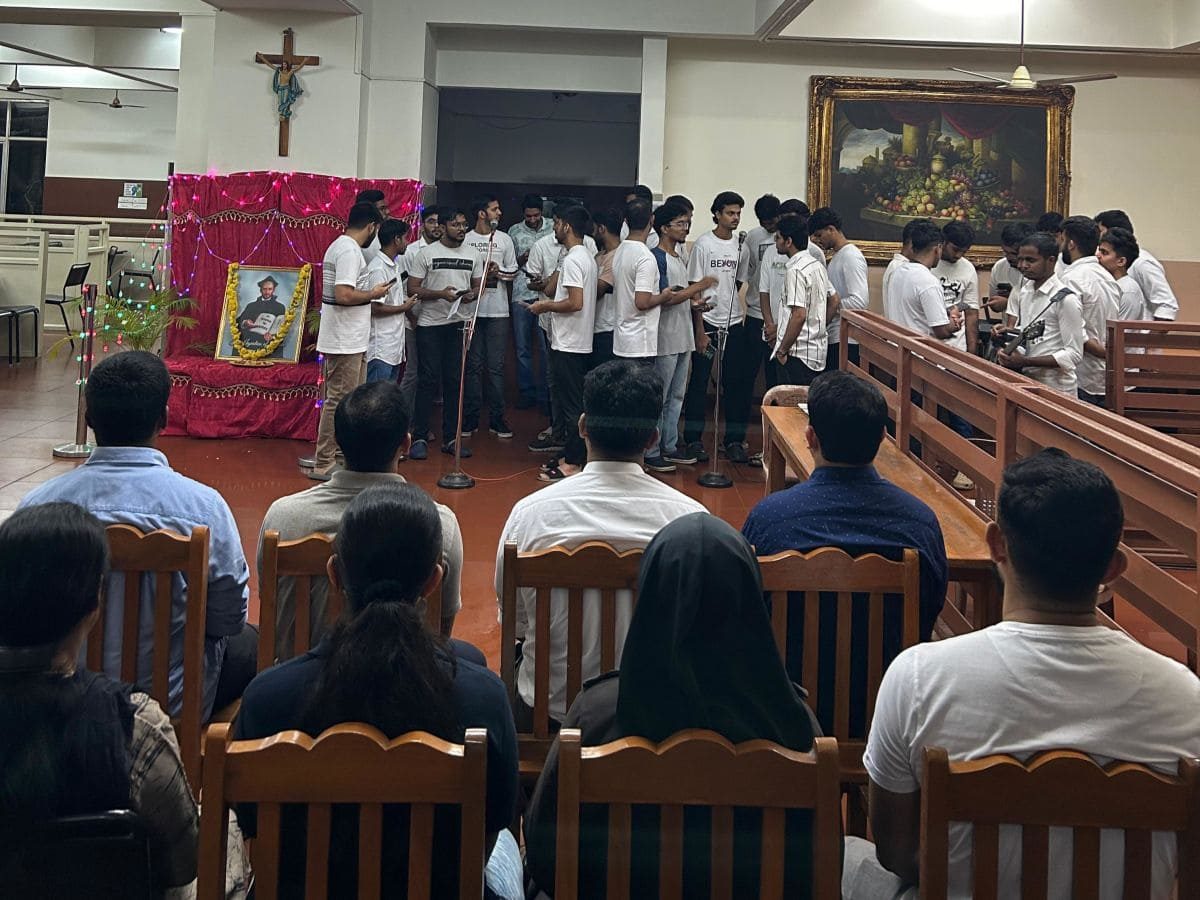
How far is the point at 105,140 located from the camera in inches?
631

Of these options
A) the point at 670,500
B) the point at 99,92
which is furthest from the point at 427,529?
the point at 99,92

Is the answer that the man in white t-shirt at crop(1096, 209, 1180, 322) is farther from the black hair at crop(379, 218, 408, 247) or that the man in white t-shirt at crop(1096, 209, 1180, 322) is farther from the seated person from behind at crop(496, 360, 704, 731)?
the seated person from behind at crop(496, 360, 704, 731)

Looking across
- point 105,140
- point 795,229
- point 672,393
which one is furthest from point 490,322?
point 105,140

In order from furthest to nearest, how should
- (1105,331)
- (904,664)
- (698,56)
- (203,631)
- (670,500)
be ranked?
(698,56) → (1105,331) → (670,500) → (203,631) → (904,664)

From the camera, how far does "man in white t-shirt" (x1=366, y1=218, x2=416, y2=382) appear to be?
648 cm

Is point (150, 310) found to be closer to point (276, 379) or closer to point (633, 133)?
point (276, 379)

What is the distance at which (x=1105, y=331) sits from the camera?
5.61m

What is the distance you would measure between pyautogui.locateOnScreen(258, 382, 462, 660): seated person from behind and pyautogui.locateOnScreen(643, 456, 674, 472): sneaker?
4.14 meters

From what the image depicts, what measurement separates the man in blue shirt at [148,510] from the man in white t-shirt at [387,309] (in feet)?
12.5

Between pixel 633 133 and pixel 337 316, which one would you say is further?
pixel 633 133

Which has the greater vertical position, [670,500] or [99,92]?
[99,92]

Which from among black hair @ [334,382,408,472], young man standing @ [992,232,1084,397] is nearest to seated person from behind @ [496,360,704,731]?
black hair @ [334,382,408,472]

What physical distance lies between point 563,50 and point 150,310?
3.57m

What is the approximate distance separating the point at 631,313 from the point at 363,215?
1498 millimetres
